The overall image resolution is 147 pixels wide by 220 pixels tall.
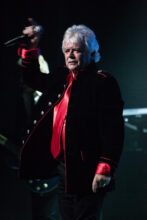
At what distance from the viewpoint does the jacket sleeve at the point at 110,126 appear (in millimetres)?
1097

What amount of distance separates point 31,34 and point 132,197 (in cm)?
145

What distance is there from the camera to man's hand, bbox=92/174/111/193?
1086 millimetres

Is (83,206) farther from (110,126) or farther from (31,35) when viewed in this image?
(31,35)

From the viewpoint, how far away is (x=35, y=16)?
281 centimetres

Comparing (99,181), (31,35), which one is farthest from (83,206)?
(31,35)

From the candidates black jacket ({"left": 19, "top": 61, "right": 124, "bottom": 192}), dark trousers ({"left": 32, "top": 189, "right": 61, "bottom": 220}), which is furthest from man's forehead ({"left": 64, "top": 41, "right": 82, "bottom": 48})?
dark trousers ({"left": 32, "top": 189, "right": 61, "bottom": 220})

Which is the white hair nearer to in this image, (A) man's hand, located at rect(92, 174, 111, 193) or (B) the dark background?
(A) man's hand, located at rect(92, 174, 111, 193)

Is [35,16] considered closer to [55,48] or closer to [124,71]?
[55,48]

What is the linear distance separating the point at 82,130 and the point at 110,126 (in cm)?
13

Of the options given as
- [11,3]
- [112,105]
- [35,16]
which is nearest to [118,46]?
[35,16]

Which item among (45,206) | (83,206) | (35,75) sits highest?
(35,75)

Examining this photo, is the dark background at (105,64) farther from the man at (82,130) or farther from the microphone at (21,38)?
the microphone at (21,38)

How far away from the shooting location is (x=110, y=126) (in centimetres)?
111

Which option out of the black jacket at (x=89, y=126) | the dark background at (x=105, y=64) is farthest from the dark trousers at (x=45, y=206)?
the black jacket at (x=89, y=126)
